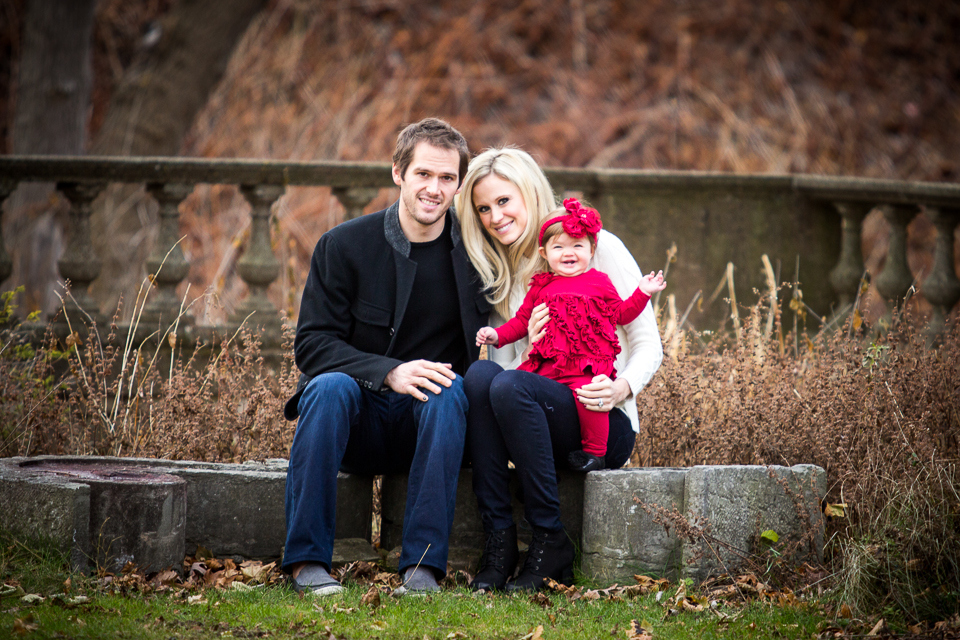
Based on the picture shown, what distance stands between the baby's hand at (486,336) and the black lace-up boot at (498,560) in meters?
0.69

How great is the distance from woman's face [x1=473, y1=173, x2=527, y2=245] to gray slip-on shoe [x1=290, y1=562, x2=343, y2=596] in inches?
56.0

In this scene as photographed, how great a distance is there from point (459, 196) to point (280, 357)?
81.0 inches

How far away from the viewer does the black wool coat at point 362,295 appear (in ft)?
12.5

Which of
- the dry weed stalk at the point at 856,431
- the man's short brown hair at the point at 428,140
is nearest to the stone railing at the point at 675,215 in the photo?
the dry weed stalk at the point at 856,431

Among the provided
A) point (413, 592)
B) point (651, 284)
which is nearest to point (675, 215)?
point (651, 284)

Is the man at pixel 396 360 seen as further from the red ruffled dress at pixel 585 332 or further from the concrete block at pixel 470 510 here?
the red ruffled dress at pixel 585 332

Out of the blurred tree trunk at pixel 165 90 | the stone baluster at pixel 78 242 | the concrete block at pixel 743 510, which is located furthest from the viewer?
the blurred tree trunk at pixel 165 90

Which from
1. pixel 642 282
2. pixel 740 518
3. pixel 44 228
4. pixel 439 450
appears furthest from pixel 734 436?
pixel 44 228

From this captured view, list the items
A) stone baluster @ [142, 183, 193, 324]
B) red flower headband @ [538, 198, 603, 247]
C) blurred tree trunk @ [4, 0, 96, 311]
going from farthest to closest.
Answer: blurred tree trunk @ [4, 0, 96, 311] < stone baluster @ [142, 183, 193, 324] < red flower headband @ [538, 198, 603, 247]

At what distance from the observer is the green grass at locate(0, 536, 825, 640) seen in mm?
3047

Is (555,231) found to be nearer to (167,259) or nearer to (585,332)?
(585,332)

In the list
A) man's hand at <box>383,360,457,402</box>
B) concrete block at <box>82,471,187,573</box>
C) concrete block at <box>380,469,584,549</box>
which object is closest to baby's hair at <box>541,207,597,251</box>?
man's hand at <box>383,360,457,402</box>

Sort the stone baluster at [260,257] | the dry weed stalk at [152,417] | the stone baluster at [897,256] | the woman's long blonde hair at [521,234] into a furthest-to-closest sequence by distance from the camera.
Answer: the stone baluster at [897,256] < the stone baluster at [260,257] < the dry weed stalk at [152,417] < the woman's long blonde hair at [521,234]

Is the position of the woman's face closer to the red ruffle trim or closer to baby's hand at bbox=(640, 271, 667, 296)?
the red ruffle trim
